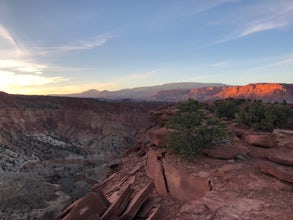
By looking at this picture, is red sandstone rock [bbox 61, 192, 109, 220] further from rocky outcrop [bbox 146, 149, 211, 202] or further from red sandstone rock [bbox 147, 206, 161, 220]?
rocky outcrop [bbox 146, 149, 211, 202]

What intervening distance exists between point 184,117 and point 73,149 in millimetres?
36925

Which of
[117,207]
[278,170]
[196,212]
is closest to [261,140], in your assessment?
[278,170]

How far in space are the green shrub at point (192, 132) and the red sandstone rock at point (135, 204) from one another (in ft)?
5.93

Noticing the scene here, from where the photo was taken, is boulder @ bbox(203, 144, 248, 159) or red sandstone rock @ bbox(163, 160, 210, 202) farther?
boulder @ bbox(203, 144, 248, 159)

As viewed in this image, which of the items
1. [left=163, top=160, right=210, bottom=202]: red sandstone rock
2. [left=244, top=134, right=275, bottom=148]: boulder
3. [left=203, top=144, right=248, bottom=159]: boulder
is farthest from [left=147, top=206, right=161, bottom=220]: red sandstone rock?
[left=244, top=134, right=275, bottom=148]: boulder

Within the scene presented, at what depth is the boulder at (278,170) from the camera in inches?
311

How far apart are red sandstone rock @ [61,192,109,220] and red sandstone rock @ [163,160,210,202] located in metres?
2.05

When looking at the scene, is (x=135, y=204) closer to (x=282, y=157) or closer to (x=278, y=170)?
(x=278, y=170)

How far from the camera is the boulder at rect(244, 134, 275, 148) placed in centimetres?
1062

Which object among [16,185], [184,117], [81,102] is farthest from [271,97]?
[184,117]

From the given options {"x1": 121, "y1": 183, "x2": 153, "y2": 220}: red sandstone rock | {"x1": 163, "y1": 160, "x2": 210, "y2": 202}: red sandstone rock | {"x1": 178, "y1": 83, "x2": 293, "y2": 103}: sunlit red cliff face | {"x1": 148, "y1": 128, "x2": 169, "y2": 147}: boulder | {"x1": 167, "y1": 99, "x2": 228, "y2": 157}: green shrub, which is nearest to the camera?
{"x1": 121, "y1": 183, "x2": 153, "y2": 220}: red sandstone rock

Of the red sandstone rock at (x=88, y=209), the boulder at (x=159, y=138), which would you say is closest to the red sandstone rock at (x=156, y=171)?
the boulder at (x=159, y=138)

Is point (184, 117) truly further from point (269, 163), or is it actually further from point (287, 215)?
point (287, 215)

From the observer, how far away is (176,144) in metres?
10.1
